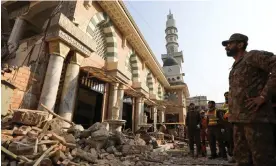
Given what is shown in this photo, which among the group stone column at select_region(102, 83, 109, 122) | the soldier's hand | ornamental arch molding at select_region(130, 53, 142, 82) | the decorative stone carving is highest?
ornamental arch molding at select_region(130, 53, 142, 82)

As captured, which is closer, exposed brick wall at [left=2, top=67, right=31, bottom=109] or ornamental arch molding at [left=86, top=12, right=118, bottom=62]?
exposed brick wall at [left=2, top=67, right=31, bottom=109]

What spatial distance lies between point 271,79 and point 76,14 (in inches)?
261

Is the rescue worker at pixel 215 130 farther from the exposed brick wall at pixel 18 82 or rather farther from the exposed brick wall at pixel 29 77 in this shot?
the exposed brick wall at pixel 18 82

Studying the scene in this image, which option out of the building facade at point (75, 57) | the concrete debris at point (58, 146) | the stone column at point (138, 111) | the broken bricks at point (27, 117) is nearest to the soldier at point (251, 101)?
the concrete debris at point (58, 146)

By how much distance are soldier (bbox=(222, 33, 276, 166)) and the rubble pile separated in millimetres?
2181

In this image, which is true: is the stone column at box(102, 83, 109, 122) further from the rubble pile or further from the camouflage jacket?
the camouflage jacket

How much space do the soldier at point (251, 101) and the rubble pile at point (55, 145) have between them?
218cm

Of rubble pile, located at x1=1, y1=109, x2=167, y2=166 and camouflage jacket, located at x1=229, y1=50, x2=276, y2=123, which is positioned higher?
camouflage jacket, located at x1=229, y1=50, x2=276, y2=123

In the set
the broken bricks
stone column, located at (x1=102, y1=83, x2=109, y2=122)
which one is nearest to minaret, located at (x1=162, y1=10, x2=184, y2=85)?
stone column, located at (x1=102, y1=83, x2=109, y2=122)

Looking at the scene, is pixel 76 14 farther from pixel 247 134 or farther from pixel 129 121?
pixel 129 121

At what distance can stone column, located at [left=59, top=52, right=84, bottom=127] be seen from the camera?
19.0 feet

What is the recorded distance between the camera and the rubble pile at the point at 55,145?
9.73ft

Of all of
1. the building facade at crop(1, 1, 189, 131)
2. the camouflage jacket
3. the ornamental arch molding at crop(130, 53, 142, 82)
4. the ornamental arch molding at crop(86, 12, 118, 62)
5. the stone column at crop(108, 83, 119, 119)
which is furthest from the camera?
the ornamental arch molding at crop(130, 53, 142, 82)

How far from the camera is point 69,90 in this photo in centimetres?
606
